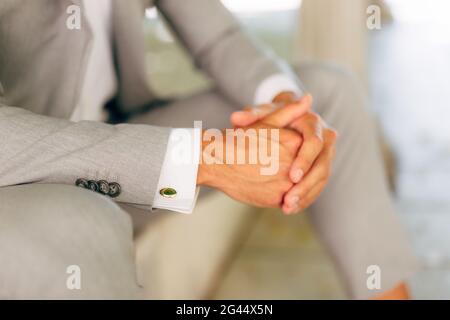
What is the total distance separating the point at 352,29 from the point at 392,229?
1057 mm

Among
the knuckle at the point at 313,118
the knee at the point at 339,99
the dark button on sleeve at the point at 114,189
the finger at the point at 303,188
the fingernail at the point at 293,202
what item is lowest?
the dark button on sleeve at the point at 114,189

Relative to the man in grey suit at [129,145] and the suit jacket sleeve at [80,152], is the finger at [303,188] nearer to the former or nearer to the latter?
the man in grey suit at [129,145]

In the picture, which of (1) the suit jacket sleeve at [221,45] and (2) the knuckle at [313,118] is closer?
(2) the knuckle at [313,118]

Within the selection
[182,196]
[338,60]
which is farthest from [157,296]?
[338,60]

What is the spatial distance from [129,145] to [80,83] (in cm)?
23

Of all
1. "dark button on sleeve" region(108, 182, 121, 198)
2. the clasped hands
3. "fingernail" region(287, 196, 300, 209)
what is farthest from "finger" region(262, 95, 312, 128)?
"dark button on sleeve" region(108, 182, 121, 198)

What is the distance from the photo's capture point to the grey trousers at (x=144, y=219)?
516 mm

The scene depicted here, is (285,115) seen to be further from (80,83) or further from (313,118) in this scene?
(80,83)

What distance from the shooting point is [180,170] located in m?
0.67

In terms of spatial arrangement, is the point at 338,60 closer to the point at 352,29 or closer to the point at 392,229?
the point at 352,29

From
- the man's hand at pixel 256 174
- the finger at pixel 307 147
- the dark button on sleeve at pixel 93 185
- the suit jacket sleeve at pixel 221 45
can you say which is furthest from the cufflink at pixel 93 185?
the suit jacket sleeve at pixel 221 45

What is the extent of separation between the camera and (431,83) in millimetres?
2848

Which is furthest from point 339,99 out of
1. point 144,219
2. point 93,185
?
point 93,185

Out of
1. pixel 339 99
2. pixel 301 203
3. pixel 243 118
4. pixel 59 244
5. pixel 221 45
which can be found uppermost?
pixel 221 45
